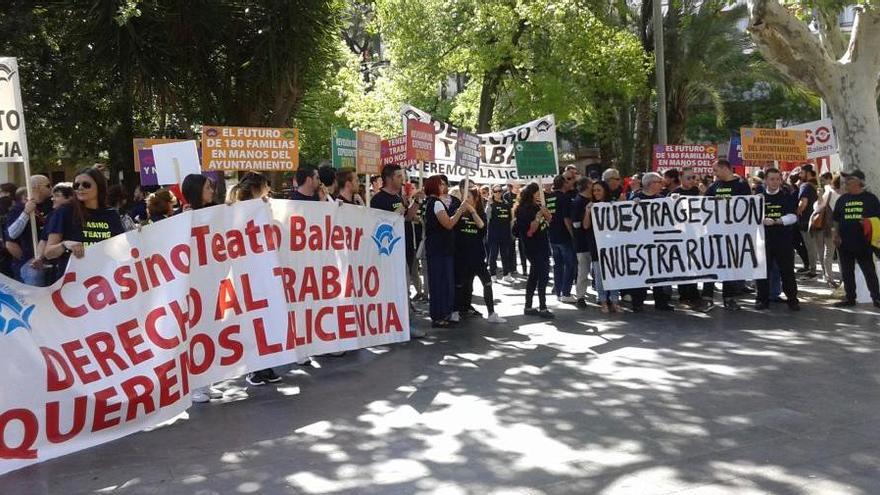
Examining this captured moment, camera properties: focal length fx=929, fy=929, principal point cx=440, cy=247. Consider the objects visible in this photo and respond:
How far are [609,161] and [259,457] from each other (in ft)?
109

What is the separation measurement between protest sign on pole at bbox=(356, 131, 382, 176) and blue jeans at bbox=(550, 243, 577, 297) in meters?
2.92

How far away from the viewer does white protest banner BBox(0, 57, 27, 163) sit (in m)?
7.08

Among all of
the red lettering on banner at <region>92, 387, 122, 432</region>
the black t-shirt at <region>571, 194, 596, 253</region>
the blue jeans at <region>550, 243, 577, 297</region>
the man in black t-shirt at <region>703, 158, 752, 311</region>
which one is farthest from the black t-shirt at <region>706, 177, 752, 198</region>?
the red lettering on banner at <region>92, 387, 122, 432</region>

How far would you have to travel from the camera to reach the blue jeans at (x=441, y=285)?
10844 mm

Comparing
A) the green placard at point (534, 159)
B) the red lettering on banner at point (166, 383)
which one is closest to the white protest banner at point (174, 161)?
the green placard at point (534, 159)

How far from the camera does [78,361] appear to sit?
19.8 feet

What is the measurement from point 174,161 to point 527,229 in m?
4.73

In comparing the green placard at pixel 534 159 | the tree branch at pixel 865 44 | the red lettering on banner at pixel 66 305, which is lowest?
the red lettering on banner at pixel 66 305

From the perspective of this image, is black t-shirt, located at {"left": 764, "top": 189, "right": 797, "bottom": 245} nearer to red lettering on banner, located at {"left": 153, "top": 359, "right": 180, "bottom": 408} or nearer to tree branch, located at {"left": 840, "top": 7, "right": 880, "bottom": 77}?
tree branch, located at {"left": 840, "top": 7, "right": 880, "bottom": 77}

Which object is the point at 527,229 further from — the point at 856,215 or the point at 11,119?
the point at 11,119

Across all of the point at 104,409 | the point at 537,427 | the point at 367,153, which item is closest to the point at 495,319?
the point at 367,153

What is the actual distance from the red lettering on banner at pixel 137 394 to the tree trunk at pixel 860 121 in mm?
10983

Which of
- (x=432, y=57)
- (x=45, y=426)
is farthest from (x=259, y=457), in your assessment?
(x=432, y=57)

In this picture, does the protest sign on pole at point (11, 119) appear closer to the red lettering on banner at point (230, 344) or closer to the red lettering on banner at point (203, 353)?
the red lettering on banner at point (203, 353)
